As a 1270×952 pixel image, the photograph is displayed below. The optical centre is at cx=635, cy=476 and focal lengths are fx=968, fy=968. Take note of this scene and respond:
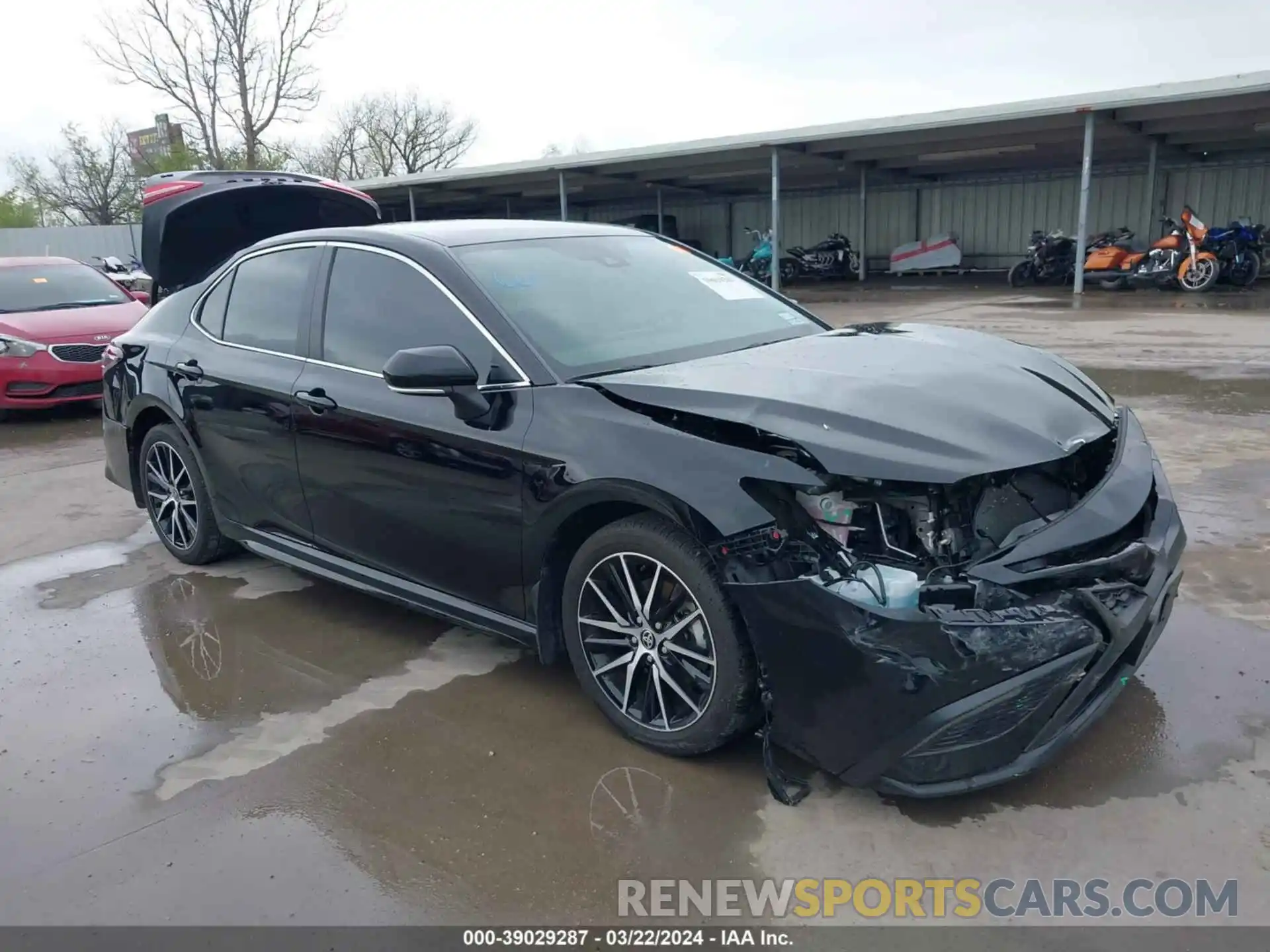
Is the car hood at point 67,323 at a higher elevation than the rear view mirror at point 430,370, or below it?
below

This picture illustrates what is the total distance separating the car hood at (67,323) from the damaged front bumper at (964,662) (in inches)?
317

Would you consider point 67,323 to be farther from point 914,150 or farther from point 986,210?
point 986,210

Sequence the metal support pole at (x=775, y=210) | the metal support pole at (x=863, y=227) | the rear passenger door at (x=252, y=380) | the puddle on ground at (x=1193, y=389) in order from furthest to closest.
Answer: the metal support pole at (x=863, y=227)
the metal support pole at (x=775, y=210)
the puddle on ground at (x=1193, y=389)
the rear passenger door at (x=252, y=380)

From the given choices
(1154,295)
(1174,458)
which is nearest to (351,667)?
(1174,458)

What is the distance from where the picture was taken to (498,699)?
3.28m

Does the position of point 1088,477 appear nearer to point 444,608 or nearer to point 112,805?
point 444,608

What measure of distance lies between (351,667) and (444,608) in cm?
51

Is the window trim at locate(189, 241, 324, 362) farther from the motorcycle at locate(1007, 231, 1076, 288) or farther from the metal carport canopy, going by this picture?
the motorcycle at locate(1007, 231, 1076, 288)

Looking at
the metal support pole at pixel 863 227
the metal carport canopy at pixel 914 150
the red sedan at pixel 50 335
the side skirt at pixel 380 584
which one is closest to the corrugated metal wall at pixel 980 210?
the metal carport canopy at pixel 914 150

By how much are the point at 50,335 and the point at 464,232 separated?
662 cm

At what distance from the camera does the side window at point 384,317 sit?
10.6ft

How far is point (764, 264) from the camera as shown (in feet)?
74.4

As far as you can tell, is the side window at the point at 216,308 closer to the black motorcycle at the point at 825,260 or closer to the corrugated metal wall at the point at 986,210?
the corrugated metal wall at the point at 986,210

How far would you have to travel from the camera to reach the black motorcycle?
24516mm
